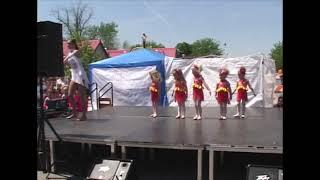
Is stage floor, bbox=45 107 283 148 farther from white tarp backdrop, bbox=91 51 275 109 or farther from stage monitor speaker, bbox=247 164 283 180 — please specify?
white tarp backdrop, bbox=91 51 275 109

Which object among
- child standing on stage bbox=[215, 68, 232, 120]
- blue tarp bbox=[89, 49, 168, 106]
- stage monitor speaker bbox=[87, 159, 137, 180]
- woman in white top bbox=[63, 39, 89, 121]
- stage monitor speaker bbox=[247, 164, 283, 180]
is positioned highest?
blue tarp bbox=[89, 49, 168, 106]

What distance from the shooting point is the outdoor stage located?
485cm

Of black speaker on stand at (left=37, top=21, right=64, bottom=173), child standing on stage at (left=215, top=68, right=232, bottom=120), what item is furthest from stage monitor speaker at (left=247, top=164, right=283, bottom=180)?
child standing on stage at (left=215, top=68, right=232, bottom=120)

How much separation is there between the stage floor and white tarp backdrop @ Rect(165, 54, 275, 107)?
12.2 feet

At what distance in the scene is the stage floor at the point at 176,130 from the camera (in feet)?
16.9

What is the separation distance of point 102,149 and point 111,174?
2.12 m

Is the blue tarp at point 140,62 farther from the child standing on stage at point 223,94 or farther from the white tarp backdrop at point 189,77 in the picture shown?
the child standing on stage at point 223,94

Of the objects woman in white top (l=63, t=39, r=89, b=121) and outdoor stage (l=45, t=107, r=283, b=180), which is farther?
woman in white top (l=63, t=39, r=89, b=121)

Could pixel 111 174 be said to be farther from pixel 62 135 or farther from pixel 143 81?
pixel 143 81

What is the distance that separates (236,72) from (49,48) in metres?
7.72

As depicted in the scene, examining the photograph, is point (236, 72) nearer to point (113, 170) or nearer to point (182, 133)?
point (182, 133)

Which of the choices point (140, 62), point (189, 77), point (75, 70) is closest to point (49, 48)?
point (75, 70)

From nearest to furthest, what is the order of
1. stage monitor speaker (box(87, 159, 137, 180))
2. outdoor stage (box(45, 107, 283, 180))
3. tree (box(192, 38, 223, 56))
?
1. stage monitor speaker (box(87, 159, 137, 180))
2. outdoor stage (box(45, 107, 283, 180))
3. tree (box(192, 38, 223, 56))
